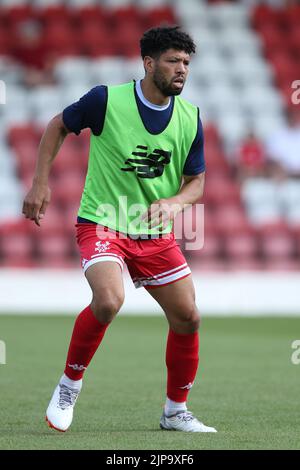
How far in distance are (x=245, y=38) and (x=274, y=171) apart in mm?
3596

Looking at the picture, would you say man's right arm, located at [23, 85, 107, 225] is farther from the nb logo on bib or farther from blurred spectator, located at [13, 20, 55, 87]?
blurred spectator, located at [13, 20, 55, 87]

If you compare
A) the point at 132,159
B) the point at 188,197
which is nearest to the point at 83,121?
the point at 132,159

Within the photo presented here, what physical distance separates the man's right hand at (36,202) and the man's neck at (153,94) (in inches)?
28.3

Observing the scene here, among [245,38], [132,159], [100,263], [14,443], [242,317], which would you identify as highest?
[245,38]

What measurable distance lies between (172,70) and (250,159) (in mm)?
10228

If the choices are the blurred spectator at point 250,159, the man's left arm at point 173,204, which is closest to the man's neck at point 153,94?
the man's left arm at point 173,204

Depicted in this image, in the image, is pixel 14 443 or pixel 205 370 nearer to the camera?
pixel 14 443

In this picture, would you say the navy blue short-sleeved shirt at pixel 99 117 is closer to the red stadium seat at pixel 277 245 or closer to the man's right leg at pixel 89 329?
the man's right leg at pixel 89 329

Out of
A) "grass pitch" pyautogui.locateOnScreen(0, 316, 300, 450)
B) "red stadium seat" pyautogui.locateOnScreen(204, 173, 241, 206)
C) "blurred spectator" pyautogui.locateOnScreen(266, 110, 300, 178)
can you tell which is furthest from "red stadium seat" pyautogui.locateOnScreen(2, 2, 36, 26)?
"grass pitch" pyautogui.locateOnScreen(0, 316, 300, 450)

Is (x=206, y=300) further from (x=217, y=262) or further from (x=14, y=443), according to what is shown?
(x=14, y=443)

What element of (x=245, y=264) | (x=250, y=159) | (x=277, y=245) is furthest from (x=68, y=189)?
(x=277, y=245)

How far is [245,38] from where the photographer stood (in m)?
18.3

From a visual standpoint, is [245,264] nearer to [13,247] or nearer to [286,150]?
[286,150]
